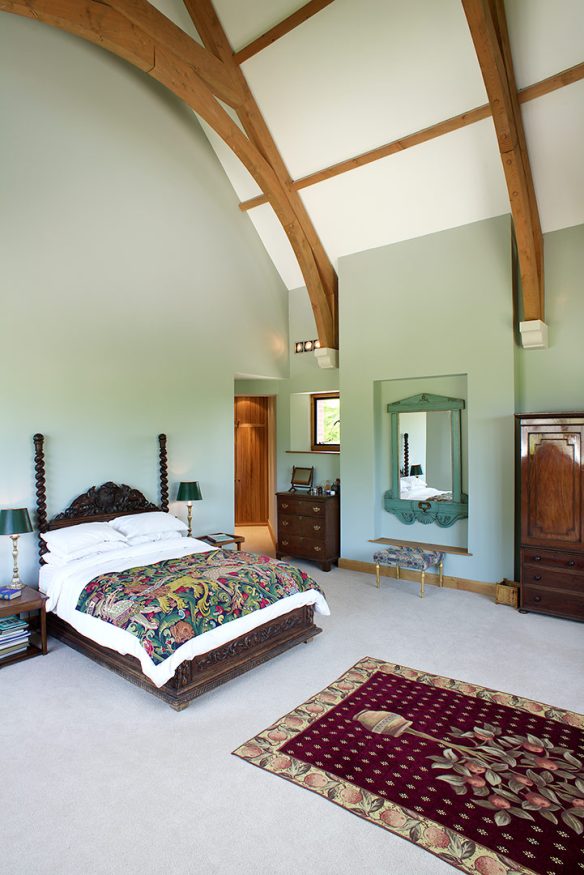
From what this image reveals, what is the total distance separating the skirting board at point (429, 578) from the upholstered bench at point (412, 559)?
0.33ft

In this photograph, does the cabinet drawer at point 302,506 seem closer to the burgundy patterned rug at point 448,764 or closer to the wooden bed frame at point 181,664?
the wooden bed frame at point 181,664

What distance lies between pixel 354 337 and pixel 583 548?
131 inches

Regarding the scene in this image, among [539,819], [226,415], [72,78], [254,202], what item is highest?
[72,78]

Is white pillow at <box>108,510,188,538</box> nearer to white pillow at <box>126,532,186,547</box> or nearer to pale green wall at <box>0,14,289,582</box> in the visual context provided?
white pillow at <box>126,532,186,547</box>

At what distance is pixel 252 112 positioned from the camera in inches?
211

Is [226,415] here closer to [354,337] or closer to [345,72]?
[354,337]

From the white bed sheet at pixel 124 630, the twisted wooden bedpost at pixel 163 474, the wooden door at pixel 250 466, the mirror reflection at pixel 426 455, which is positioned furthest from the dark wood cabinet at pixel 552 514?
the wooden door at pixel 250 466

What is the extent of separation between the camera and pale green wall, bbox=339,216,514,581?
5.33 meters

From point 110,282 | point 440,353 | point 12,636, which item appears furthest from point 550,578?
point 110,282

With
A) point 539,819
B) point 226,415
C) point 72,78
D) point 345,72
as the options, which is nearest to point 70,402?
point 226,415

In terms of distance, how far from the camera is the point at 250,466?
8.76 m

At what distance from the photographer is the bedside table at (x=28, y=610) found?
3811 mm

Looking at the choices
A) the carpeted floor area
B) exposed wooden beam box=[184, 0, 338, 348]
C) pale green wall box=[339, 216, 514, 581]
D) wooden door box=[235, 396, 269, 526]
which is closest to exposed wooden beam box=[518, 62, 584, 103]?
pale green wall box=[339, 216, 514, 581]

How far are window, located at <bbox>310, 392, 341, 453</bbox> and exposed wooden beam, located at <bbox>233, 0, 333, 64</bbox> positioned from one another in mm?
3895
